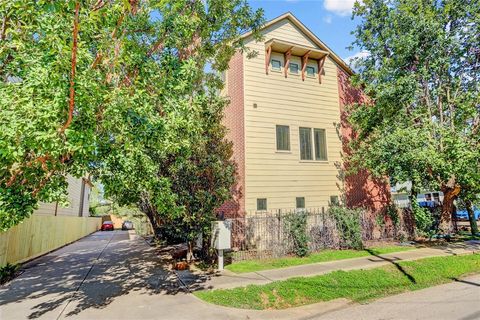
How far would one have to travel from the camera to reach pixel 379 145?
1359 cm

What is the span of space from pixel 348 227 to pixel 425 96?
309 inches

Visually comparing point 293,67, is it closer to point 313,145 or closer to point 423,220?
point 313,145

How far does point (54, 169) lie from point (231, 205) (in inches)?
361

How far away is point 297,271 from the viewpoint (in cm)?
941

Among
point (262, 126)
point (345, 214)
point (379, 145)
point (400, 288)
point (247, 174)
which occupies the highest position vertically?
point (262, 126)

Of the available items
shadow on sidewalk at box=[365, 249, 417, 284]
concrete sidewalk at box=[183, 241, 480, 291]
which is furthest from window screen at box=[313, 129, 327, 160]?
concrete sidewalk at box=[183, 241, 480, 291]

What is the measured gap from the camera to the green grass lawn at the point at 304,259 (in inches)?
395

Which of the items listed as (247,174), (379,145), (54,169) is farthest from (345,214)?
(54,169)

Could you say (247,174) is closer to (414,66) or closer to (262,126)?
(262,126)

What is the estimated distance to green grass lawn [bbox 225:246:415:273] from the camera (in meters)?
10.0

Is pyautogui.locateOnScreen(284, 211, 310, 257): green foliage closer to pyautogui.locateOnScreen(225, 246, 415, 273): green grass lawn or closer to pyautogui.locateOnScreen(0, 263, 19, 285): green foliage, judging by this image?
pyautogui.locateOnScreen(225, 246, 415, 273): green grass lawn

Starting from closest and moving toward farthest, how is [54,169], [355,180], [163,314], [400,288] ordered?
[54,169]
[163,314]
[400,288]
[355,180]

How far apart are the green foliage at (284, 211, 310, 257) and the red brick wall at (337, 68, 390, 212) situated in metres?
5.27

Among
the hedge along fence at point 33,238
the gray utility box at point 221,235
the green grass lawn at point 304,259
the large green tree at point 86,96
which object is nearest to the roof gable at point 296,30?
the large green tree at point 86,96
